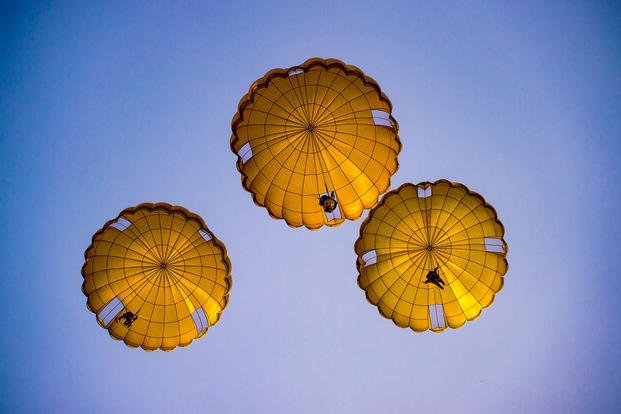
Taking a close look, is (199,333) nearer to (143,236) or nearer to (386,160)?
(143,236)

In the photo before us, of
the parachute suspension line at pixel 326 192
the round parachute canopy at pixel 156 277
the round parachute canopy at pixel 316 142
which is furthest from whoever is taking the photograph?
the round parachute canopy at pixel 156 277

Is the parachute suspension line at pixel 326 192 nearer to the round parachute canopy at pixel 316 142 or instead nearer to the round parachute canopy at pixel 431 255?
the round parachute canopy at pixel 316 142

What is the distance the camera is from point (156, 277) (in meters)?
13.4

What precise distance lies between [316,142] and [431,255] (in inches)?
182

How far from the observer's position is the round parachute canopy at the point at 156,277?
13.1m

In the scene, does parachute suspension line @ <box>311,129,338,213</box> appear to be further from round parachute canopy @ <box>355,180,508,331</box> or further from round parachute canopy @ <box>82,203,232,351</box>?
round parachute canopy @ <box>82,203,232,351</box>

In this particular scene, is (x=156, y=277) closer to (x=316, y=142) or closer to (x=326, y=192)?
(x=326, y=192)

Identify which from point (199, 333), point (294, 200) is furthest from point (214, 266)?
point (294, 200)

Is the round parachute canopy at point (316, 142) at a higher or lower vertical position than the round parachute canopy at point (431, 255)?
higher

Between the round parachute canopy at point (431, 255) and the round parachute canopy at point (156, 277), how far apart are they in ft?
14.7

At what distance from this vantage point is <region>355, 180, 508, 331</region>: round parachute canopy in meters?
13.2

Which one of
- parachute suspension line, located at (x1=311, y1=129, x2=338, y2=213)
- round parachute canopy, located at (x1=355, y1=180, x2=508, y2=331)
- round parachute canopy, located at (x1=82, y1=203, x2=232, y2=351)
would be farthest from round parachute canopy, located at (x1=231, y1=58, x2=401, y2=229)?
round parachute canopy, located at (x1=82, y1=203, x2=232, y2=351)

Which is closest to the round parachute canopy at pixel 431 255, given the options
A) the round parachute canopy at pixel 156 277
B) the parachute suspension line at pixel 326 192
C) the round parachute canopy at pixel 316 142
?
the round parachute canopy at pixel 316 142

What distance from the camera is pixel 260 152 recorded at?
13.0 meters
